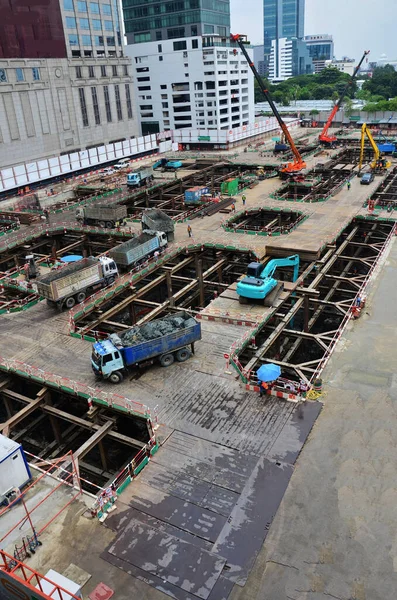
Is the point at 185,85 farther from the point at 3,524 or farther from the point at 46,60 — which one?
the point at 3,524

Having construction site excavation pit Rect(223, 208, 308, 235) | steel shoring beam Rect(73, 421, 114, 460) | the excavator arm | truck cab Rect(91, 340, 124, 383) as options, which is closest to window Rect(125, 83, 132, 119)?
construction site excavation pit Rect(223, 208, 308, 235)

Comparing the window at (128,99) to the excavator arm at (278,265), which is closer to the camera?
the excavator arm at (278,265)

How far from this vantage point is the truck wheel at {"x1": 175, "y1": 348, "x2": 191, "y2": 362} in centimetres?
2809

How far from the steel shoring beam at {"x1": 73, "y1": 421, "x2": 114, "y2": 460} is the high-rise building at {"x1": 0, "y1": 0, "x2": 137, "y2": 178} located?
68434 millimetres

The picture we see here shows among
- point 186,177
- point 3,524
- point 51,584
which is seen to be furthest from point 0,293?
point 186,177

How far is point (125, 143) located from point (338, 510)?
3550 inches

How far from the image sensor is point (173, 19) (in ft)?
413

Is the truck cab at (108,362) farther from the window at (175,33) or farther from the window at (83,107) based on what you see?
the window at (175,33)

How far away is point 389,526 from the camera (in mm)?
17641

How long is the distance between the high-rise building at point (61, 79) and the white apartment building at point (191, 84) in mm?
23127

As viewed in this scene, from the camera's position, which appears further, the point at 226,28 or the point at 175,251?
the point at 226,28

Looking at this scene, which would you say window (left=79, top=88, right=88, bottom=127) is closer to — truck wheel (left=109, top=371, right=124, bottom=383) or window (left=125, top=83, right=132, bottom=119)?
window (left=125, top=83, right=132, bottom=119)

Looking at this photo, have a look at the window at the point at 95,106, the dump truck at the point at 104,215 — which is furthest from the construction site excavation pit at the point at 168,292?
the window at the point at 95,106

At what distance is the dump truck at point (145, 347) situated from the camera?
26172 millimetres
